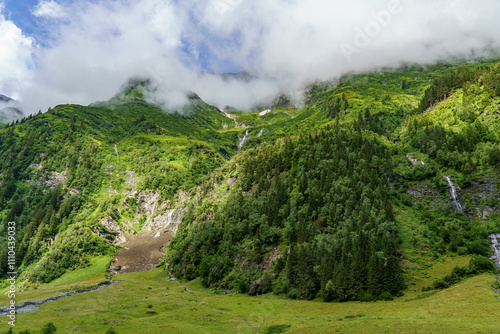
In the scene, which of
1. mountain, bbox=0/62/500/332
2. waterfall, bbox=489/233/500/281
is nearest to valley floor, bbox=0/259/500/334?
mountain, bbox=0/62/500/332

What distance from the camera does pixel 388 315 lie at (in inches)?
2415

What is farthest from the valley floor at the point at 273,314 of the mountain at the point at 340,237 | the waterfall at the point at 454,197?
the waterfall at the point at 454,197

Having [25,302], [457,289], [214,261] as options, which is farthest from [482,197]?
[25,302]

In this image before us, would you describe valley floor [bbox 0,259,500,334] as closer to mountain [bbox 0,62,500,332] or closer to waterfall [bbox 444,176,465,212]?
mountain [bbox 0,62,500,332]

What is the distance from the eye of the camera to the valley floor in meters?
52.8

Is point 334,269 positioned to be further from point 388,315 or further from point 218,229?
point 218,229

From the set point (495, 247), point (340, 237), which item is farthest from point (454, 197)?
point (340, 237)

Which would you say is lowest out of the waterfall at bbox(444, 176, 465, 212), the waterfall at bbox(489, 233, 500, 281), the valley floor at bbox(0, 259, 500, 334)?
the valley floor at bbox(0, 259, 500, 334)

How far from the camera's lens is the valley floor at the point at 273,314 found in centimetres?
5275

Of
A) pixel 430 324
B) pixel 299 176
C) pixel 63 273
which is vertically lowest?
pixel 63 273

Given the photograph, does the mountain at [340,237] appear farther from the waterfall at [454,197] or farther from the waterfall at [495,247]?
the waterfall at [495,247]

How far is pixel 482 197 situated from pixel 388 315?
102209mm

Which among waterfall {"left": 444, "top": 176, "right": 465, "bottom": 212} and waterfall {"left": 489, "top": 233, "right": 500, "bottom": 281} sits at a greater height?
waterfall {"left": 444, "top": 176, "right": 465, "bottom": 212}

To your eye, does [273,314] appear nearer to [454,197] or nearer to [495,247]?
[495,247]
